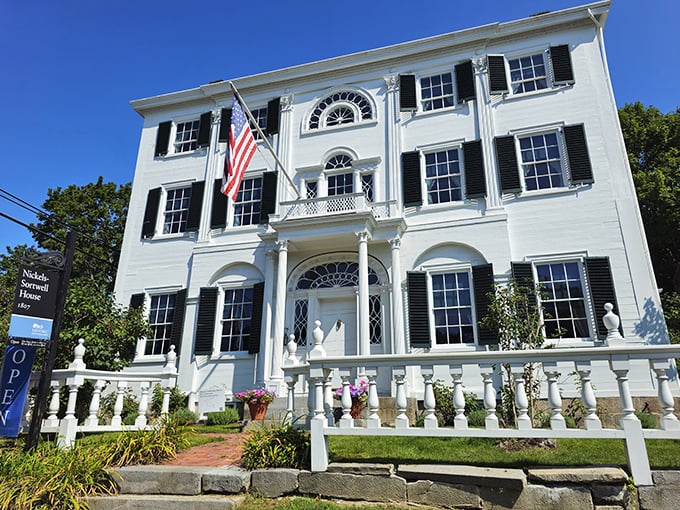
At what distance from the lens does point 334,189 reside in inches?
586

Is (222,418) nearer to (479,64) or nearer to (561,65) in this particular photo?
(479,64)

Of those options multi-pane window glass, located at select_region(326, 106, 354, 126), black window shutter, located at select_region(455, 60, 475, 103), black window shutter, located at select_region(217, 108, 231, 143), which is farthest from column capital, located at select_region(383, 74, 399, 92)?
black window shutter, located at select_region(217, 108, 231, 143)

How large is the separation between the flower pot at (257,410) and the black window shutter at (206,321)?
401 cm

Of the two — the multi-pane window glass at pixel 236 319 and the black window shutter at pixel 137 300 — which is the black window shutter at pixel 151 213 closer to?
the black window shutter at pixel 137 300

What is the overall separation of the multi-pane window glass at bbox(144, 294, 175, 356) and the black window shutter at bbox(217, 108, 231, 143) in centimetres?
613

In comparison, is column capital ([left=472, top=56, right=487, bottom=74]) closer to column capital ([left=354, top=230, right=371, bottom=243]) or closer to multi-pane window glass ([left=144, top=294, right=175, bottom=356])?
column capital ([left=354, top=230, right=371, bottom=243])

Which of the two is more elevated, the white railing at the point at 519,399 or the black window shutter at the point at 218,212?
the black window shutter at the point at 218,212

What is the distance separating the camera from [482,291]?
11945 millimetres

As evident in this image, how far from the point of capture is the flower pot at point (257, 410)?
33.5ft

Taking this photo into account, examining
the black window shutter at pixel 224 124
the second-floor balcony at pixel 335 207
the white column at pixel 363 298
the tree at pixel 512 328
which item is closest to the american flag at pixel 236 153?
the second-floor balcony at pixel 335 207

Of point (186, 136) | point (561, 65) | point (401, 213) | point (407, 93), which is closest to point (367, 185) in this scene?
point (401, 213)

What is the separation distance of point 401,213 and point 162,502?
414 inches

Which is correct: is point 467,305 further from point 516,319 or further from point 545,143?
point 545,143

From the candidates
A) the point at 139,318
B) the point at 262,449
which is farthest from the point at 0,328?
the point at 262,449
